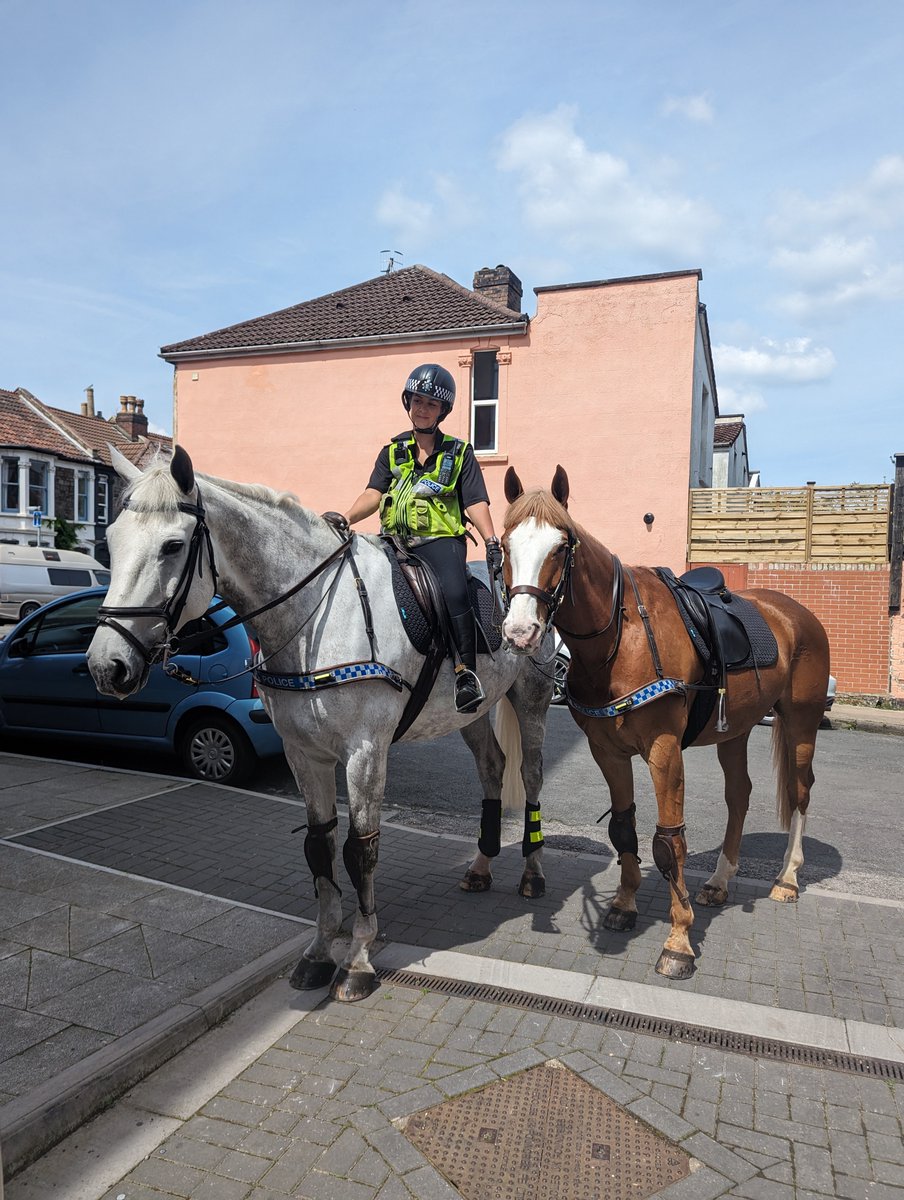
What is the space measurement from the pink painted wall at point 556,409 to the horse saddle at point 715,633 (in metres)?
12.2

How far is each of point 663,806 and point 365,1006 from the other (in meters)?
1.72

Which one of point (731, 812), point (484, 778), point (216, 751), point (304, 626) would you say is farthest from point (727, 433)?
point (304, 626)

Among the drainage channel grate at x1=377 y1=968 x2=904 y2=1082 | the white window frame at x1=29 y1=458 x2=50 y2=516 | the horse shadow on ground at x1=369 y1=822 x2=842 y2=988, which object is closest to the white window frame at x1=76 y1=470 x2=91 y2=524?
the white window frame at x1=29 y1=458 x2=50 y2=516

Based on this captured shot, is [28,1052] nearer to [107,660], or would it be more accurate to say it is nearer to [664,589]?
[107,660]

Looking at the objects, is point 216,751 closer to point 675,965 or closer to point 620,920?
point 620,920

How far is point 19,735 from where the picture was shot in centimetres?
855

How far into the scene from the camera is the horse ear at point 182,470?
3.12 m

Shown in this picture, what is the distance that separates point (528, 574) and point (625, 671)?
2.88 feet

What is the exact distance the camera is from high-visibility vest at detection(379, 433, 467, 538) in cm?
435

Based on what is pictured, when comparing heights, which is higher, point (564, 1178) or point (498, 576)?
point (498, 576)

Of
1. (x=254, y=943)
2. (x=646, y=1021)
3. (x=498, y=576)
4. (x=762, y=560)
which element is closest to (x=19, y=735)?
(x=254, y=943)

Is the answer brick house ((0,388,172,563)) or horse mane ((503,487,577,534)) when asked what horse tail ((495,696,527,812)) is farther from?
brick house ((0,388,172,563))

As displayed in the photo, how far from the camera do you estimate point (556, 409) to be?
17.5 metres

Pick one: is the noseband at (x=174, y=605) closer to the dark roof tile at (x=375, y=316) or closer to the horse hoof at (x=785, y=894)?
the horse hoof at (x=785, y=894)
